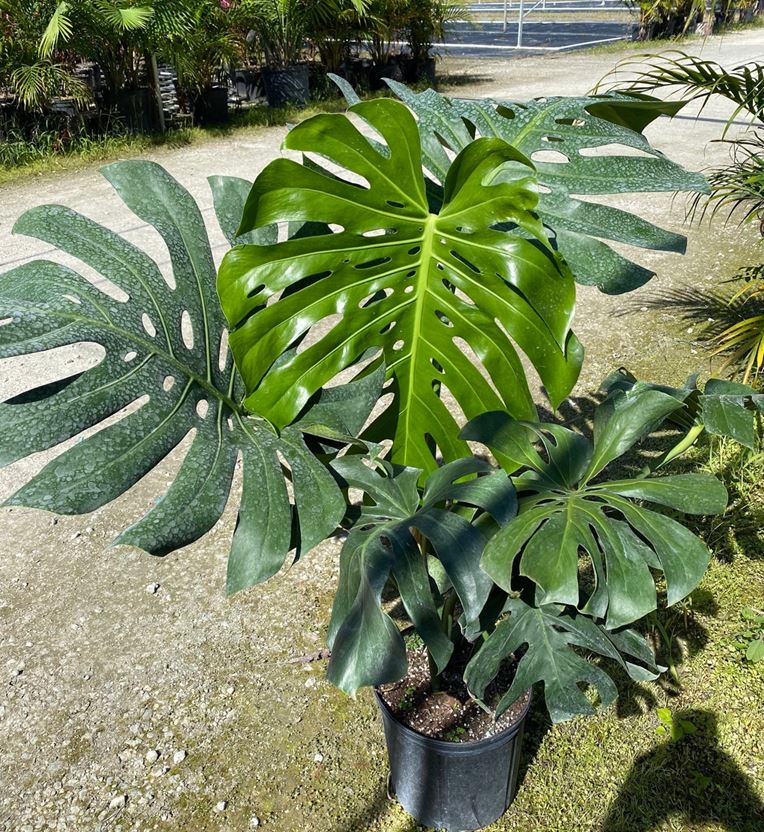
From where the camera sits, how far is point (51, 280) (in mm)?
1145

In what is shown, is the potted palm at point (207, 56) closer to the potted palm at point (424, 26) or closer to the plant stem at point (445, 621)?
the potted palm at point (424, 26)

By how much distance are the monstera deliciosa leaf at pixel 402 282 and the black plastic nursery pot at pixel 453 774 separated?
0.54 m

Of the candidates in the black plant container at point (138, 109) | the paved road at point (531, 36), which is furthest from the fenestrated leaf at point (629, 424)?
the paved road at point (531, 36)

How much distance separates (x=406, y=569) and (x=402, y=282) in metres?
0.53

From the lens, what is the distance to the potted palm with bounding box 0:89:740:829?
1.06 m

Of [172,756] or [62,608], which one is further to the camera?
[62,608]

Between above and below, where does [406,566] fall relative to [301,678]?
above

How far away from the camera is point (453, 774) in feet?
4.96

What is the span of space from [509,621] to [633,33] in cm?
1740

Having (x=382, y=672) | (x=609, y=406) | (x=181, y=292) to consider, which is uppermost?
(x=181, y=292)

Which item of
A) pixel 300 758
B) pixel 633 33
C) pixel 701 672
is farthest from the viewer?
pixel 633 33

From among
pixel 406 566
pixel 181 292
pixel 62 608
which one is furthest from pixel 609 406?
pixel 62 608

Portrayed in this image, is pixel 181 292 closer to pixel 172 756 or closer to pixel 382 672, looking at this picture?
pixel 382 672

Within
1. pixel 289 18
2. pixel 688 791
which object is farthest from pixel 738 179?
pixel 289 18
